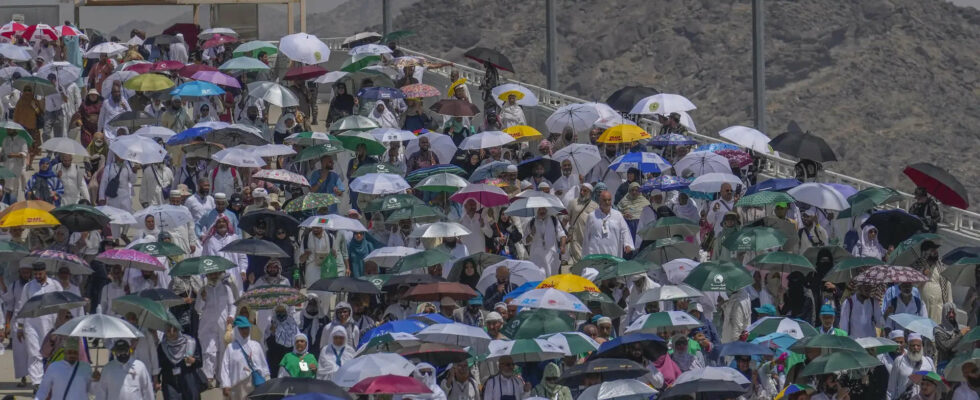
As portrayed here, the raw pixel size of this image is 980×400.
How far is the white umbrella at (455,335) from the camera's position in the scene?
17609mm

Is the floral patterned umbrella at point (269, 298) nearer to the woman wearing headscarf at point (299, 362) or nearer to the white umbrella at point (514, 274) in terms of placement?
the woman wearing headscarf at point (299, 362)

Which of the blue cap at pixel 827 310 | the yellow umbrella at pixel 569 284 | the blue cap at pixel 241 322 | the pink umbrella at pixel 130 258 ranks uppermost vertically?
the pink umbrella at pixel 130 258

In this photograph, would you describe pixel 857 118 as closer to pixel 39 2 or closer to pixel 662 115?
pixel 39 2

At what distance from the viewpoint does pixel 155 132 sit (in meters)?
25.8

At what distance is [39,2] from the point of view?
4794 cm

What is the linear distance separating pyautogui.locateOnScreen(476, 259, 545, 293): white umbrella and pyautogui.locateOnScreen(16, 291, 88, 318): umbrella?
4.16 m

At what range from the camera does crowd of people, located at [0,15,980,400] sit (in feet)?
57.6

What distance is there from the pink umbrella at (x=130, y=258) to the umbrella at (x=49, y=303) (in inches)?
47.8

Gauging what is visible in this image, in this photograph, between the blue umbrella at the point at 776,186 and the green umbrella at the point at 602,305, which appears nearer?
the green umbrella at the point at 602,305

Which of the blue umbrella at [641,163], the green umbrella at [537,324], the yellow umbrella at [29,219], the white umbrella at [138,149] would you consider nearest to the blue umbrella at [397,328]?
the green umbrella at [537,324]

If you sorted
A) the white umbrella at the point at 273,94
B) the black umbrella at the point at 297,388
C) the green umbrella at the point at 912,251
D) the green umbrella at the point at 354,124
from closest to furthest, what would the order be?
the black umbrella at the point at 297,388 < the green umbrella at the point at 912,251 < the green umbrella at the point at 354,124 < the white umbrella at the point at 273,94

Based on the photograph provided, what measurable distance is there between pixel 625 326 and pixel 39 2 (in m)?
30.8

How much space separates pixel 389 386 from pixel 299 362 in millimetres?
1871

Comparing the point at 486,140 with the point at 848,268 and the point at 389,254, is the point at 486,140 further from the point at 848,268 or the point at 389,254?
the point at 848,268
